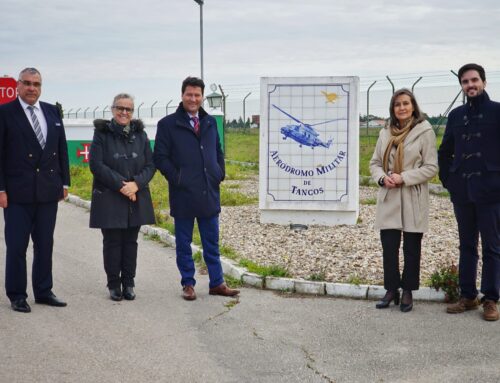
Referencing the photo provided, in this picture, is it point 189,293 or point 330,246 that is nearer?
point 189,293

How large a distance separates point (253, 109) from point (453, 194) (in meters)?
30.8

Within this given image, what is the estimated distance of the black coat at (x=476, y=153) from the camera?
675 centimetres

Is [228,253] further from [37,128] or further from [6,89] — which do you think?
[6,89]

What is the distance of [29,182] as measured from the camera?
7168 mm

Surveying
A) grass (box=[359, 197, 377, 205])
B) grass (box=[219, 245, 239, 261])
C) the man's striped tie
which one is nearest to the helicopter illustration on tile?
grass (box=[219, 245, 239, 261])

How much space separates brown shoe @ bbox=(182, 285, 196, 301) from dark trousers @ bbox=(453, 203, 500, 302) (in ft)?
8.32

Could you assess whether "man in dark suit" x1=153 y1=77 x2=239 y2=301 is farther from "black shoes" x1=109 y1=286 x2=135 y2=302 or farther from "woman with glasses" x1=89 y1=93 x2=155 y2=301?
"black shoes" x1=109 y1=286 x2=135 y2=302

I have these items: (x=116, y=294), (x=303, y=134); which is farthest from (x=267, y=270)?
(x=303, y=134)

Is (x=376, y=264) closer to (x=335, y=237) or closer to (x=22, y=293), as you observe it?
(x=335, y=237)

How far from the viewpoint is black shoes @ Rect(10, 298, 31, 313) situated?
712 cm

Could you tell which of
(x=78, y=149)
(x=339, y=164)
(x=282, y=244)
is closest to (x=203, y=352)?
(x=282, y=244)

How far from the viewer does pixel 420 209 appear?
707 centimetres

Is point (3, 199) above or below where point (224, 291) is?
above

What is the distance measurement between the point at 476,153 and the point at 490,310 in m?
1.36
